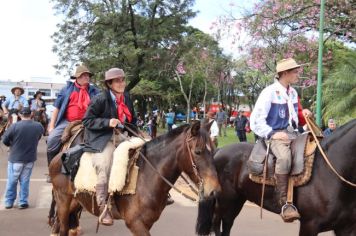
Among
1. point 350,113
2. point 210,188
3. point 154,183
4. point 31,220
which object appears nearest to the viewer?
point 210,188

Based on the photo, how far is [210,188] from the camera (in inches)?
167

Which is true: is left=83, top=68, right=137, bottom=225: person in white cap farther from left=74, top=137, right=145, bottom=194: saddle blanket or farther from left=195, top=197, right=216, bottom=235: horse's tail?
left=195, top=197, right=216, bottom=235: horse's tail

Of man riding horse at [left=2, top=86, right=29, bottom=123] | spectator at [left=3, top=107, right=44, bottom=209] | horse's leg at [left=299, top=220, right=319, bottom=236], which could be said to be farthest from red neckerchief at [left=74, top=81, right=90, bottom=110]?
man riding horse at [left=2, top=86, right=29, bottom=123]

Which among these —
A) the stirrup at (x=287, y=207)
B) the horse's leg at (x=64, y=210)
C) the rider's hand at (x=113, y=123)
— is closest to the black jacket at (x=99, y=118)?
the rider's hand at (x=113, y=123)

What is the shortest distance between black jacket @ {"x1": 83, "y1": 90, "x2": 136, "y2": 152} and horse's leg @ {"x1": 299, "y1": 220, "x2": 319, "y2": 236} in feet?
7.88

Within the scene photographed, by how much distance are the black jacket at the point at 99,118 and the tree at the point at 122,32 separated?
2664cm

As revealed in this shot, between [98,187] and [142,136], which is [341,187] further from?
[98,187]

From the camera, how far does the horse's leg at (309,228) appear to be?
5297mm

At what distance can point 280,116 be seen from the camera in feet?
19.3

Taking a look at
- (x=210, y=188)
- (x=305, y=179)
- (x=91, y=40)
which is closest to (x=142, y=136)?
(x=210, y=188)

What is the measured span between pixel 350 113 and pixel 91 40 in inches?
889

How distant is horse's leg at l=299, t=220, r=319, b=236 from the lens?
530cm

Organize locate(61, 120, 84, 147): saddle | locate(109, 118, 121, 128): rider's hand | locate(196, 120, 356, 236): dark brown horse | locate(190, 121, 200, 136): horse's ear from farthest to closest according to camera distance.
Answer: locate(61, 120, 84, 147): saddle < locate(196, 120, 356, 236): dark brown horse < locate(109, 118, 121, 128): rider's hand < locate(190, 121, 200, 136): horse's ear

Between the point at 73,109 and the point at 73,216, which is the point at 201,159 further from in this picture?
the point at 73,109
